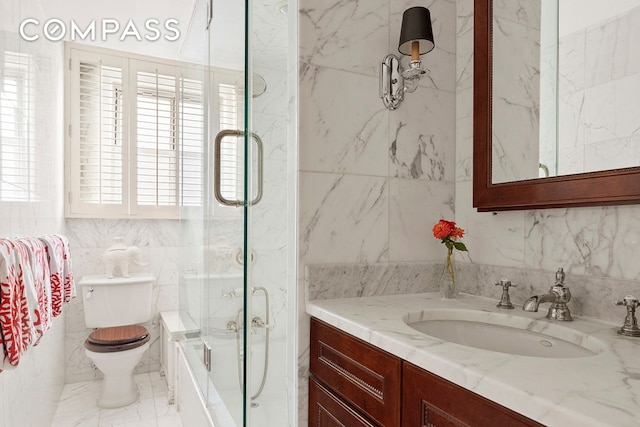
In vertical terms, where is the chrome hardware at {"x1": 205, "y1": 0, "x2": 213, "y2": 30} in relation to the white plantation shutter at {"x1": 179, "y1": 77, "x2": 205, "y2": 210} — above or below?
above

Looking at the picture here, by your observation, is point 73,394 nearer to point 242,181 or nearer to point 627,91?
point 242,181

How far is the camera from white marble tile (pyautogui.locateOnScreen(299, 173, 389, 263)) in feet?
4.25

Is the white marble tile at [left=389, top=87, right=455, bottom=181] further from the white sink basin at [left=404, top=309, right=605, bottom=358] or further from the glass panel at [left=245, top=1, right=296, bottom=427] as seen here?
the white sink basin at [left=404, top=309, right=605, bottom=358]

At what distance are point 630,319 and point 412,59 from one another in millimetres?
927

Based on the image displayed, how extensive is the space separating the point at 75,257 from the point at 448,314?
292 centimetres

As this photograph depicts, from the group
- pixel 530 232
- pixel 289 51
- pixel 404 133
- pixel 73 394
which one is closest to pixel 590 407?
pixel 530 232

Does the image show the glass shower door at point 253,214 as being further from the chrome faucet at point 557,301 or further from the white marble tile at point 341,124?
the chrome faucet at point 557,301

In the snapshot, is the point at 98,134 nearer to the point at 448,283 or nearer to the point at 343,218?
the point at 343,218

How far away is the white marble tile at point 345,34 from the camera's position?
1302 mm

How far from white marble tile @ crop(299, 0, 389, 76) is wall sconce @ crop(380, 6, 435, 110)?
5cm

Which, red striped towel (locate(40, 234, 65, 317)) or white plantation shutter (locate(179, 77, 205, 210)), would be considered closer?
red striped towel (locate(40, 234, 65, 317))

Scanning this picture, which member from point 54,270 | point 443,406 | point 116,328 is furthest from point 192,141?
point 443,406

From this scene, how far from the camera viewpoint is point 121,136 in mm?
3221

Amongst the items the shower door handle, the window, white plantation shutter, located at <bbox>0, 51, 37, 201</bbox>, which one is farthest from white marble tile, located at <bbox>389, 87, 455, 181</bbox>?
the window
